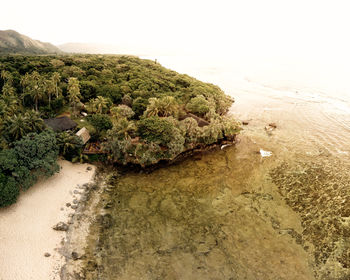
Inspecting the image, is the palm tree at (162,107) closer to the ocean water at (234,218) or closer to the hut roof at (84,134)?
the hut roof at (84,134)

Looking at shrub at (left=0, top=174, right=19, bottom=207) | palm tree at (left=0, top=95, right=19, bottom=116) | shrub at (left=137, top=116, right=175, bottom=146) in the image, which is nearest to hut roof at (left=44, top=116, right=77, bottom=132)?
palm tree at (left=0, top=95, right=19, bottom=116)

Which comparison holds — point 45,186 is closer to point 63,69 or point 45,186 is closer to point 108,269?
point 108,269

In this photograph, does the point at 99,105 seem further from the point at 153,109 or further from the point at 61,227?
the point at 61,227

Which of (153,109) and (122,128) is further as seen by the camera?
(153,109)

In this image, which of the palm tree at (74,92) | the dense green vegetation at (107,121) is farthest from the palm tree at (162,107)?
the palm tree at (74,92)

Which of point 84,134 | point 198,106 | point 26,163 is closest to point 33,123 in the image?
point 84,134

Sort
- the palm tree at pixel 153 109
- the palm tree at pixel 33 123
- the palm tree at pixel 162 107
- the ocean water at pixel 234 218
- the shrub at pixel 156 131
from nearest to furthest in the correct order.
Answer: the ocean water at pixel 234 218 < the palm tree at pixel 33 123 < the shrub at pixel 156 131 < the palm tree at pixel 153 109 < the palm tree at pixel 162 107

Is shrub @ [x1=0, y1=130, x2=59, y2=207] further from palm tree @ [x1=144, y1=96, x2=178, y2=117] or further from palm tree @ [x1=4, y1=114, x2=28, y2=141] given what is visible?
palm tree @ [x1=144, y1=96, x2=178, y2=117]
